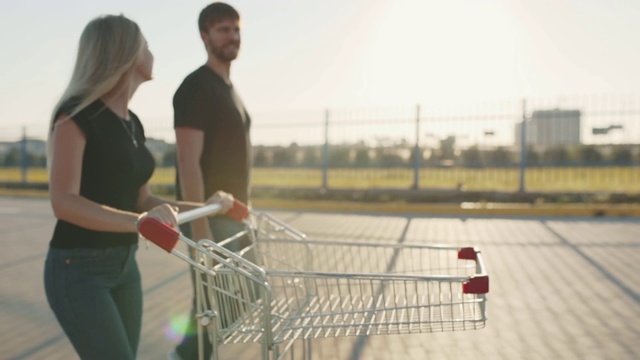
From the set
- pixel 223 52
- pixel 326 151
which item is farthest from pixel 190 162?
pixel 326 151

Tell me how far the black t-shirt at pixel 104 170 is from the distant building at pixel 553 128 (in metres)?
12.5

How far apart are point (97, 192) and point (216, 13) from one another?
1273 mm

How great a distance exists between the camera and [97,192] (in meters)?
2.51

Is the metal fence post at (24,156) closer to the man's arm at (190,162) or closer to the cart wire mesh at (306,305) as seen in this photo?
the man's arm at (190,162)

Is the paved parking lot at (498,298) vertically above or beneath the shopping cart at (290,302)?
beneath

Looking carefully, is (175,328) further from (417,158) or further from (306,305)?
(417,158)

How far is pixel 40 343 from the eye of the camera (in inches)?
191

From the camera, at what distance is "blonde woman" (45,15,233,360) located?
2.37 metres

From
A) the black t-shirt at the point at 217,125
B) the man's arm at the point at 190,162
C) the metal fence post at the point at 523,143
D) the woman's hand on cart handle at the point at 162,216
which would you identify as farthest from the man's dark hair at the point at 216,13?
the metal fence post at the point at 523,143

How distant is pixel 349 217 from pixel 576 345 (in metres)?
8.06

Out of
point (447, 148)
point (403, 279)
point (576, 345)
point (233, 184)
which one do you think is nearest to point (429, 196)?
point (447, 148)

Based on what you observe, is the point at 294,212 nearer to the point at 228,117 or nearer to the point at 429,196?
the point at 429,196

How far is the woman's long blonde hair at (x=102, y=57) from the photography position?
2.49 m

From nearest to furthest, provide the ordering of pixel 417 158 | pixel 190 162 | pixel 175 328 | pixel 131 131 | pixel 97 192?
pixel 97 192
pixel 131 131
pixel 190 162
pixel 175 328
pixel 417 158
